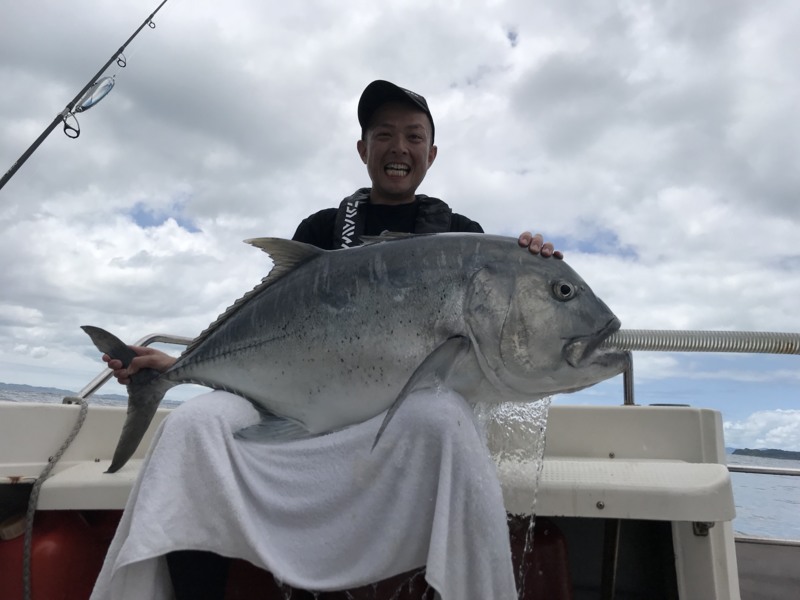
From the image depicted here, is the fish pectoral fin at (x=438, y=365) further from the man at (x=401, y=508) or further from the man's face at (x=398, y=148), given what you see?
the man's face at (x=398, y=148)

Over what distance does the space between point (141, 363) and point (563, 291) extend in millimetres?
1652

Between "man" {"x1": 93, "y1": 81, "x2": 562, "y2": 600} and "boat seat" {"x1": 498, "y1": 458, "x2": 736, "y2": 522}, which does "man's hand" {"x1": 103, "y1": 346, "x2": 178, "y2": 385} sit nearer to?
"man" {"x1": 93, "y1": 81, "x2": 562, "y2": 600}

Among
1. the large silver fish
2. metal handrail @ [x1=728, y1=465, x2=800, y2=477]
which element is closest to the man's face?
the large silver fish

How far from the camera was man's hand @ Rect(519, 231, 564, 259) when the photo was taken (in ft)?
6.96

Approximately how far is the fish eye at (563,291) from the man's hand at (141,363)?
150 cm

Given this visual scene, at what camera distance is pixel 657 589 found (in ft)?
9.89

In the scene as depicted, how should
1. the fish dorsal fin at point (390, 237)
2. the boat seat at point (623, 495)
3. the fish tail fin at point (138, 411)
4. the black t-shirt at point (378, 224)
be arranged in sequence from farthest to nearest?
the black t-shirt at point (378, 224) < the fish tail fin at point (138, 411) < the fish dorsal fin at point (390, 237) < the boat seat at point (623, 495)

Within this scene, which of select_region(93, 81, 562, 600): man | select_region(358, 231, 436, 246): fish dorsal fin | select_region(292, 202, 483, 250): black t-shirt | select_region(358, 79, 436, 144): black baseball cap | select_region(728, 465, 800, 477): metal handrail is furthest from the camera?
select_region(728, 465, 800, 477): metal handrail

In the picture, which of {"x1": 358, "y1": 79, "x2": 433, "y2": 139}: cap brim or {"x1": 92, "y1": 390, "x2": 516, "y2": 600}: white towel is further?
{"x1": 358, "y1": 79, "x2": 433, "y2": 139}: cap brim

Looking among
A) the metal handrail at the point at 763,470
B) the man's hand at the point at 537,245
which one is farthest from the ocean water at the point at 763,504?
the man's hand at the point at 537,245

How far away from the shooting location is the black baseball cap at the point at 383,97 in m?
3.06

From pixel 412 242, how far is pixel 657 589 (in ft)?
7.27

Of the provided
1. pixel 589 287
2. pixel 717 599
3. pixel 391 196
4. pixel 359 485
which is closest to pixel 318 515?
pixel 359 485

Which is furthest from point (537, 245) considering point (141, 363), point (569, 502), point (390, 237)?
point (141, 363)
